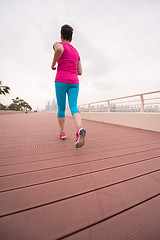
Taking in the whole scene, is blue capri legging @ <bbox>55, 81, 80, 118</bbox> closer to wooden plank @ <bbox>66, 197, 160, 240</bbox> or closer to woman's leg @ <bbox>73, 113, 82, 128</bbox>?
woman's leg @ <bbox>73, 113, 82, 128</bbox>

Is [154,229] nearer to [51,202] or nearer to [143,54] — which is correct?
[51,202]

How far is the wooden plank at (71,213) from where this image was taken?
404 millimetres

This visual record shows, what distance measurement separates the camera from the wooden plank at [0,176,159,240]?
40 cm

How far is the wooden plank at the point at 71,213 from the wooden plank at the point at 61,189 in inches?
1.6

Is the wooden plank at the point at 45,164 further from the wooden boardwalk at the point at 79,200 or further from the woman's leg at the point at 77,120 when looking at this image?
the woman's leg at the point at 77,120

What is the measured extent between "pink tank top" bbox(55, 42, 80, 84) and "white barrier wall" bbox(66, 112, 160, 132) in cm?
244

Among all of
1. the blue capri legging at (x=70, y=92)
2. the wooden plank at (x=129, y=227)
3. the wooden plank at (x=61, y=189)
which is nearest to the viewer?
the wooden plank at (x=129, y=227)

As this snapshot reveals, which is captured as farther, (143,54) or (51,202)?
(143,54)

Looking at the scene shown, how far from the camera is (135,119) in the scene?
3.18m

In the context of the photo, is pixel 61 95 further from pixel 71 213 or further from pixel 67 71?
pixel 71 213

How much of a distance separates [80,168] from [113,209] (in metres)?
Answer: 0.40

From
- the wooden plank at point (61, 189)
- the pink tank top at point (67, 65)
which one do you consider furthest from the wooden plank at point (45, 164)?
the pink tank top at point (67, 65)

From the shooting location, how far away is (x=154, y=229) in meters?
0.44

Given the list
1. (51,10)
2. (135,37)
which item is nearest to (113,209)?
(51,10)
